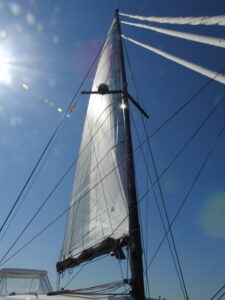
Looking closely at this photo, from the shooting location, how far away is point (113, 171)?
7352 mm

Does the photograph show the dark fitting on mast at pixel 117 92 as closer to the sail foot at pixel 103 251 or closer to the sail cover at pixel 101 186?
the sail cover at pixel 101 186

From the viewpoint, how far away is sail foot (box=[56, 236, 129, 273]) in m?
5.77

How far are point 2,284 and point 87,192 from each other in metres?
7.48

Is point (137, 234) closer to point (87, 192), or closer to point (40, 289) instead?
point (87, 192)

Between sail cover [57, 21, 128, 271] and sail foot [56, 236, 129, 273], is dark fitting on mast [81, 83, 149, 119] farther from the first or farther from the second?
sail foot [56, 236, 129, 273]

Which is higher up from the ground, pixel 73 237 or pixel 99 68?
pixel 99 68

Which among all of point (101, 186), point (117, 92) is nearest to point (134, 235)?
point (101, 186)

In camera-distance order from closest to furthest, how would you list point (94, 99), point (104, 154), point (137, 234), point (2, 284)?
point (137, 234), point (104, 154), point (94, 99), point (2, 284)

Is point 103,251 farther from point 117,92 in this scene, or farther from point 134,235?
point 117,92

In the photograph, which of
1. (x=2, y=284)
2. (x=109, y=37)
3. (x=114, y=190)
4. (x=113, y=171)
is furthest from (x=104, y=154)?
(x=2, y=284)

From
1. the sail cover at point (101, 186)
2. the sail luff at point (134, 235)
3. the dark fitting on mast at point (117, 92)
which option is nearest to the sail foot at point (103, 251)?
the sail cover at point (101, 186)

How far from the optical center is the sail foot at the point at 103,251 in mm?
5770

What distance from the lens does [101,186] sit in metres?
7.57

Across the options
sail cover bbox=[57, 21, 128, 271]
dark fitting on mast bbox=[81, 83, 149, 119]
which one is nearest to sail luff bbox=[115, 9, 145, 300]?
sail cover bbox=[57, 21, 128, 271]
